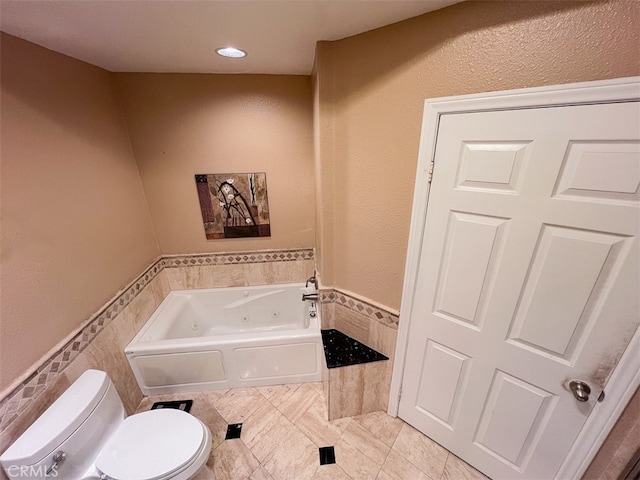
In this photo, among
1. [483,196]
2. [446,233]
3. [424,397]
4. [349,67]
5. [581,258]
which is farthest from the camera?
[424,397]

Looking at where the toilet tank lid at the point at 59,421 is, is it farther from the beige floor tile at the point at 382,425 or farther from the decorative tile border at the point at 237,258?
the beige floor tile at the point at 382,425

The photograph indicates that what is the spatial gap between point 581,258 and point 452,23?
0.94 metres

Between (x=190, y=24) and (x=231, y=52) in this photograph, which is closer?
(x=190, y=24)

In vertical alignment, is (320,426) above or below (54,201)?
below

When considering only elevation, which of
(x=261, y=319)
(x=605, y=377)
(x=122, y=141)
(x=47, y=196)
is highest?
(x=122, y=141)

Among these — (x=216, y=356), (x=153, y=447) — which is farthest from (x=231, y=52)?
(x=153, y=447)

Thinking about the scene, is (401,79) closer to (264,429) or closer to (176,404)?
(264,429)

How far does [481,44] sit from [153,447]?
2148 mm

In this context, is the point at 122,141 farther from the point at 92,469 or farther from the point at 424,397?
the point at 424,397

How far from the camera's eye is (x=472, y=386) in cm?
123

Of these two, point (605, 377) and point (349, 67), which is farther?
point (349, 67)

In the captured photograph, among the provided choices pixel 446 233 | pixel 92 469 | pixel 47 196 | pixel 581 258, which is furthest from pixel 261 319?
pixel 581 258

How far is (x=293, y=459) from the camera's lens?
1455mm

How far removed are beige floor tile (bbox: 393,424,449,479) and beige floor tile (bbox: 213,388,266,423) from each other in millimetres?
966
